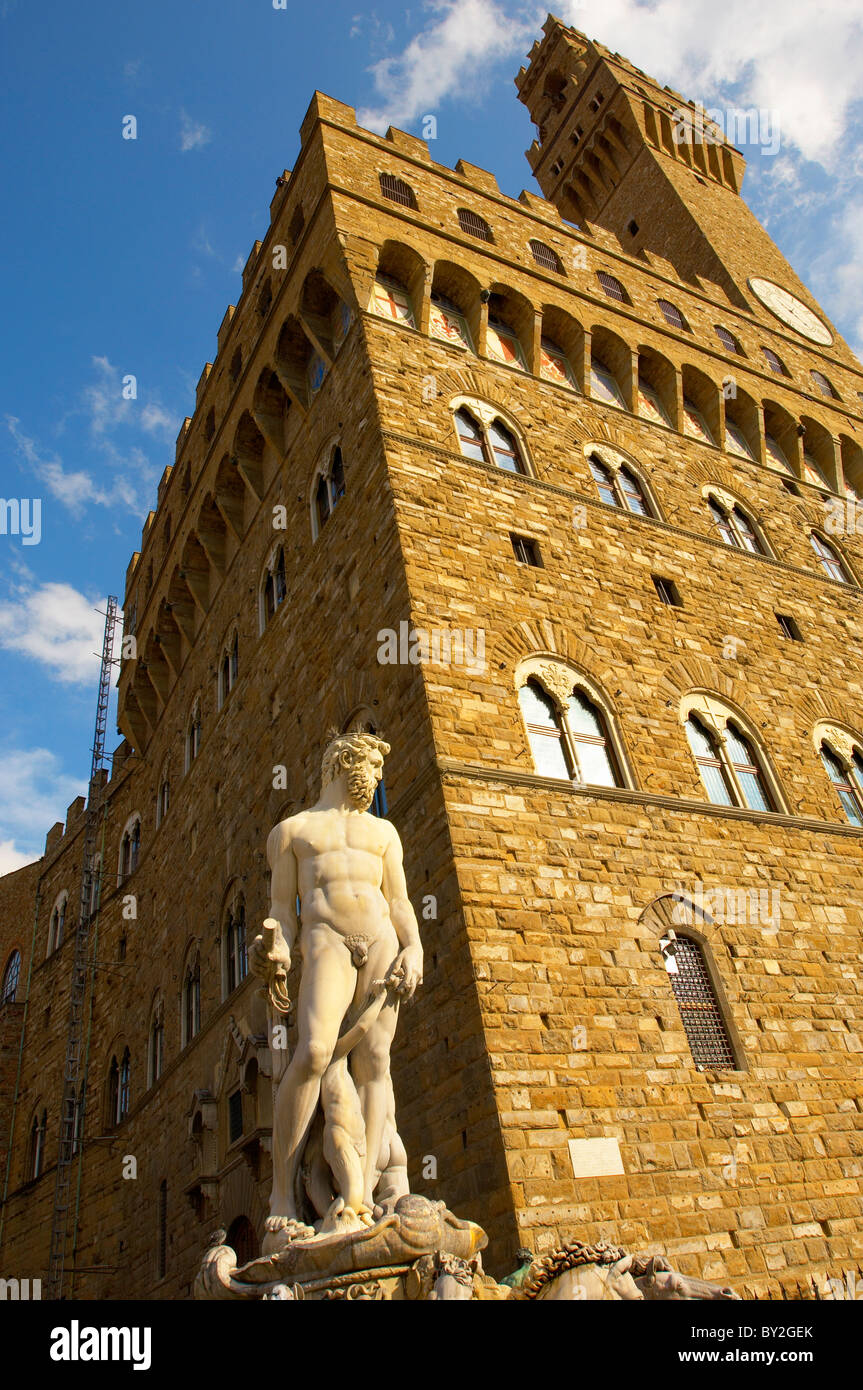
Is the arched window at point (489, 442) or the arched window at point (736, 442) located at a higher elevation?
the arched window at point (736, 442)

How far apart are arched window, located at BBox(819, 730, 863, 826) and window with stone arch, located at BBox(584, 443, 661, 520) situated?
3.55 metres

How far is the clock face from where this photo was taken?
18969 millimetres

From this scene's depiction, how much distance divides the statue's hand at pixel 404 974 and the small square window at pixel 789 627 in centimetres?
891

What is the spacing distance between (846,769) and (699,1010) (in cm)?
457

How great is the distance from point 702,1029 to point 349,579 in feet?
18.3

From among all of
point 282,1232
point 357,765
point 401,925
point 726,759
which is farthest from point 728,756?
point 282,1232

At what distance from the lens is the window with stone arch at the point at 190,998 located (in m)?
12.7

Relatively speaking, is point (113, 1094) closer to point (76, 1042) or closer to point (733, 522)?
point (76, 1042)

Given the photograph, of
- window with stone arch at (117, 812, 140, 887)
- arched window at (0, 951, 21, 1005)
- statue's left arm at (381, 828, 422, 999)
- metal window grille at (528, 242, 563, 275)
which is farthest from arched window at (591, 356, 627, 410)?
arched window at (0, 951, 21, 1005)

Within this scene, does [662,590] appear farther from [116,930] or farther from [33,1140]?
[33,1140]

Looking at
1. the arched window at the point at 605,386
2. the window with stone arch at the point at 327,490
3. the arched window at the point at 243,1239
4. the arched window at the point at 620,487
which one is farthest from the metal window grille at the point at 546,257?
the arched window at the point at 243,1239

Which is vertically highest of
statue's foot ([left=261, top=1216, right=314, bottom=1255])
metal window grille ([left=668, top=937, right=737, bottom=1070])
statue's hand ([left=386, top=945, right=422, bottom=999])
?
metal window grille ([left=668, top=937, right=737, bottom=1070])

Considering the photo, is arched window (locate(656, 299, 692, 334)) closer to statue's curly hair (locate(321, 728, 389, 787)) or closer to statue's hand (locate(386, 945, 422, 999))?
statue's curly hair (locate(321, 728, 389, 787))

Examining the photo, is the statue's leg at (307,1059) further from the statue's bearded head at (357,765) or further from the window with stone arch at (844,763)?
the window with stone arch at (844,763)
